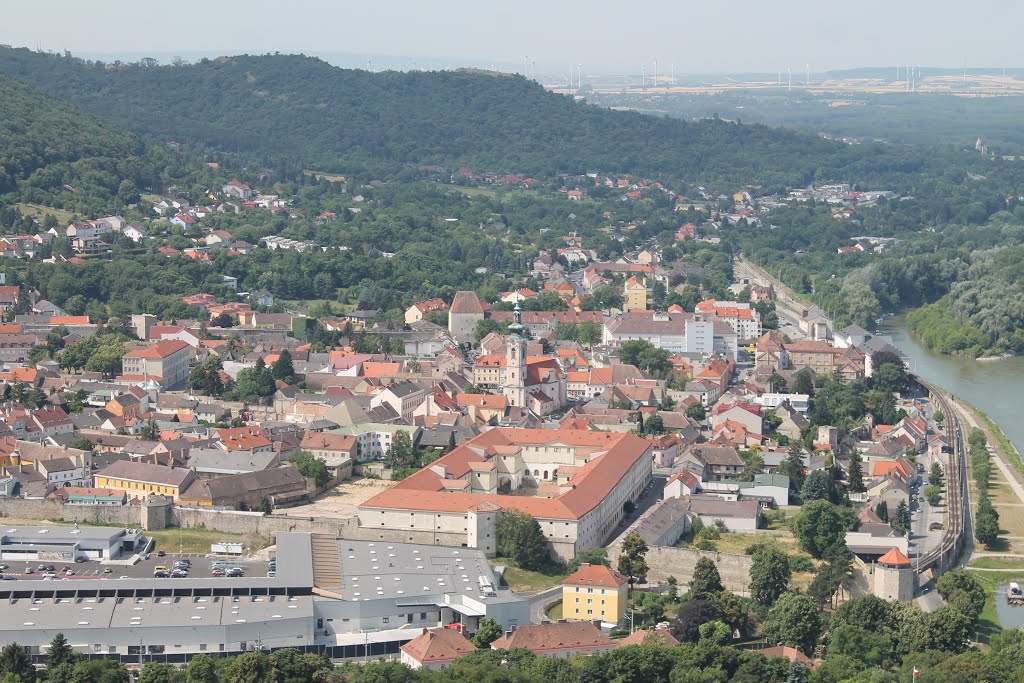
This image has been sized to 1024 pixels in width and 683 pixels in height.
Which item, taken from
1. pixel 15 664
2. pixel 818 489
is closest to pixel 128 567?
pixel 15 664

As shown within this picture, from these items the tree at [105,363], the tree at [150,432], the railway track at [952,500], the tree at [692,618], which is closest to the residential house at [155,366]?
the tree at [105,363]

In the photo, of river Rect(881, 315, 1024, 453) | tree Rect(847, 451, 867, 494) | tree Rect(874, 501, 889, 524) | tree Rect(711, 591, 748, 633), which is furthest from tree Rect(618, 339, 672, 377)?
tree Rect(711, 591, 748, 633)

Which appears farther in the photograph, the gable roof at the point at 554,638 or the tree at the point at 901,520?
the tree at the point at 901,520

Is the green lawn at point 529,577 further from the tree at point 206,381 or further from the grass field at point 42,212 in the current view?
the grass field at point 42,212

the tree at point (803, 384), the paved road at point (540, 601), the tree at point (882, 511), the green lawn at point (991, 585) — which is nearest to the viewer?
the paved road at point (540, 601)

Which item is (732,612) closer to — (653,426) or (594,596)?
(594,596)
